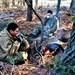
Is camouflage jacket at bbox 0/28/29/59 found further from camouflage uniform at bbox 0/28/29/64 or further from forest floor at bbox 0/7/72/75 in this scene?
forest floor at bbox 0/7/72/75

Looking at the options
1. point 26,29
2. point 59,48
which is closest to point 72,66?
point 59,48

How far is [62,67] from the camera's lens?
3662 mm

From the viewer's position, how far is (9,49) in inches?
236

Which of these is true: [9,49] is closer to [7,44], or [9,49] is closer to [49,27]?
[7,44]

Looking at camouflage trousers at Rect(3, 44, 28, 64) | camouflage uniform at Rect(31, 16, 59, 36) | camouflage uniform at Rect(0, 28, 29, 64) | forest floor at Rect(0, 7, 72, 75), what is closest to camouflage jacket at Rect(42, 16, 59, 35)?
camouflage uniform at Rect(31, 16, 59, 36)

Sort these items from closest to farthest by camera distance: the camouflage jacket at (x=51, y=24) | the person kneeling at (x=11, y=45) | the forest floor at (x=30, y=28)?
1. the forest floor at (x=30, y=28)
2. the person kneeling at (x=11, y=45)
3. the camouflage jacket at (x=51, y=24)

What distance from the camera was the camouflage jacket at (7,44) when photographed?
19.5ft

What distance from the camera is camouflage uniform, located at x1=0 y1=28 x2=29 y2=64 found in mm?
5932

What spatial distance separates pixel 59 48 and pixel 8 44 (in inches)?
59.2

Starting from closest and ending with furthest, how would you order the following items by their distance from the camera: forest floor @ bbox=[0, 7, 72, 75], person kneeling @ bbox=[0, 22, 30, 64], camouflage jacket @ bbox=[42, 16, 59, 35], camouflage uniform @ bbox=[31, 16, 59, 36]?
forest floor @ bbox=[0, 7, 72, 75] → person kneeling @ bbox=[0, 22, 30, 64] → camouflage uniform @ bbox=[31, 16, 59, 36] → camouflage jacket @ bbox=[42, 16, 59, 35]

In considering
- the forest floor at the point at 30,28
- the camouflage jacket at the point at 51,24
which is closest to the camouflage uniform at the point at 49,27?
the camouflage jacket at the point at 51,24

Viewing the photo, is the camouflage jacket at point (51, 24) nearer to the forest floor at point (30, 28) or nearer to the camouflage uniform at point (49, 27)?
the camouflage uniform at point (49, 27)

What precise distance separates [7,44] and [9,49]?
134 mm

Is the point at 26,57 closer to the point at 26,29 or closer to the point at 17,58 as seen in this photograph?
the point at 17,58
